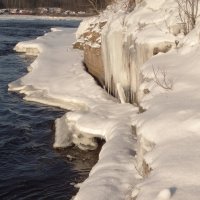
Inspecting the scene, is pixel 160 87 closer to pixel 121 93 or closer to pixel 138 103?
pixel 138 103

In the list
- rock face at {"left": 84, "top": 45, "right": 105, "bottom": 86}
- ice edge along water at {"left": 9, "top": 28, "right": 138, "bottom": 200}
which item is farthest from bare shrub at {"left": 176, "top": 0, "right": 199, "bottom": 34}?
rock face at {"left": 84, "top": 45, "right": 105, "bottom": 86}

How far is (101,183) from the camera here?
6.03 metres

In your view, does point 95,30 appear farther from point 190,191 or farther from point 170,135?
point 190,191

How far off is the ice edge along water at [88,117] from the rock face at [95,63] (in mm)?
424

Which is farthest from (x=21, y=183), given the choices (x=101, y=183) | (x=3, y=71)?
(x=3, y=71)

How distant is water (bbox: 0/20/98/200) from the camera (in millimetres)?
7883

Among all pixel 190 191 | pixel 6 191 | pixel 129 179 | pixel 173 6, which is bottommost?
pixel 6 191

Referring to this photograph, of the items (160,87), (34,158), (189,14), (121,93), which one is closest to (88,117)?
(34,158)

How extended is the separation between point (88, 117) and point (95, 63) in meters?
6.18

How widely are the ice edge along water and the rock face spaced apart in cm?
42

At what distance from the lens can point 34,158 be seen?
31.0 feet

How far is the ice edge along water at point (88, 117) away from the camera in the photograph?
20.2ft

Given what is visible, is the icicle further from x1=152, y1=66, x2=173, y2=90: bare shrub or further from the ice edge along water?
x1=152, y1=66, x2=173, y2=90: bare shrub

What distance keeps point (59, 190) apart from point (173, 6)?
20.1ft
